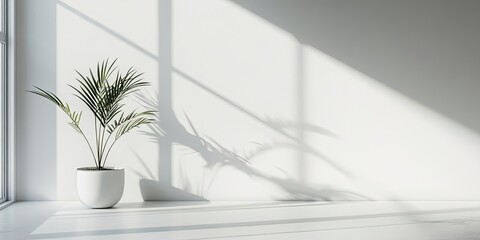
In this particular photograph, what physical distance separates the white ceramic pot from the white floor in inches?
3.7

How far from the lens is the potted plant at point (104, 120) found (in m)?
4.96

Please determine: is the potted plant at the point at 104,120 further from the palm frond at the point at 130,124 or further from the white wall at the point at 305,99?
the white wall at the point at 305,99

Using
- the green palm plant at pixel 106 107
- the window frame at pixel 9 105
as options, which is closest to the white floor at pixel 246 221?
the window frame at pixel 9 105

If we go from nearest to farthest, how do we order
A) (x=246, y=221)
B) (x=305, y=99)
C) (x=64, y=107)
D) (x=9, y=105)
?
(x=246, y=221) → (x=64, y=107) → (x=9, y=105) → (x=305, y=99)

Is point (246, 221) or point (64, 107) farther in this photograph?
point (64, 107)

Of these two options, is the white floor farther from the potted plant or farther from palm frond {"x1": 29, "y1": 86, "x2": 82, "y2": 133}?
palm frond {"x1": 29, "y1": 86, "x2": 82, "y2": 133}

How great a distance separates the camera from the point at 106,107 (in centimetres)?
505

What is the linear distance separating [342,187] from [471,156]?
1.15 metres

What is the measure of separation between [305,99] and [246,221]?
4.87 ft

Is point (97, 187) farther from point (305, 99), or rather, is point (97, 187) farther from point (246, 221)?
point (305, 99)

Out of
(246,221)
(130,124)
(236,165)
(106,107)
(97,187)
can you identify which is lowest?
(246,221)

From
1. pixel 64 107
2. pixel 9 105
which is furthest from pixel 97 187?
pixel 9 105

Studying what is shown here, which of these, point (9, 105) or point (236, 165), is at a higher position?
point (9, 105)

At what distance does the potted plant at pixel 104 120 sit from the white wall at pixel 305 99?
0.15 m
